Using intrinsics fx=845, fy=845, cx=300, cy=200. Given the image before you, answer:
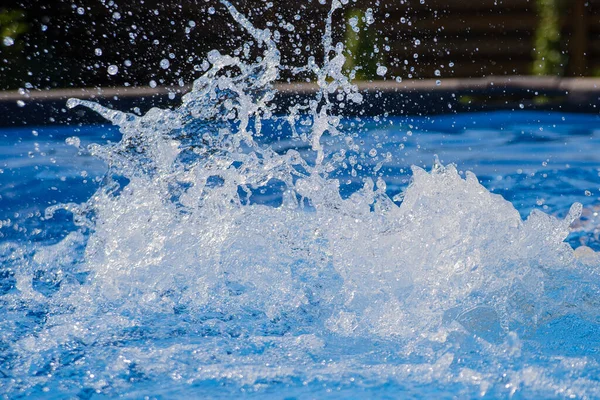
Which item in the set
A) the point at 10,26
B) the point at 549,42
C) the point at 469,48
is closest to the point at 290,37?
the point at 469,48

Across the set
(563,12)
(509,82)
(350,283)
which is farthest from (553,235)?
(563,12)

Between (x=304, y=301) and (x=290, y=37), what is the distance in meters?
6.04

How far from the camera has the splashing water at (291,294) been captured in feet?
5.55

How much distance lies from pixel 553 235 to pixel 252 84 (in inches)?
53.1

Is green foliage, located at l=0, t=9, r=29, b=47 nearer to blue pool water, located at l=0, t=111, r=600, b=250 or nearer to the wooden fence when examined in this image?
blue pool water, located at l=0, t=111, r=600, b=250

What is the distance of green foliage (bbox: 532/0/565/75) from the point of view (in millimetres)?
6773

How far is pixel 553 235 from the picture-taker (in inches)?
90.7

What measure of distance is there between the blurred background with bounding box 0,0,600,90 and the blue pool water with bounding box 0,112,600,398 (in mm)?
4143

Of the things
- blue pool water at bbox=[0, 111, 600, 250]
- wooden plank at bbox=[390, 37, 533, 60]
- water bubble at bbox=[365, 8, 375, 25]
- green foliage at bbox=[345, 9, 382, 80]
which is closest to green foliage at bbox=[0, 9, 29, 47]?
blue pool water at bbox=[0, 111, 600, 250]

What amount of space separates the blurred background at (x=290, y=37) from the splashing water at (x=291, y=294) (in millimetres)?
4443

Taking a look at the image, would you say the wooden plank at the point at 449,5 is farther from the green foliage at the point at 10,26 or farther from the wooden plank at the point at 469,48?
the green foliage at the point at 10,26

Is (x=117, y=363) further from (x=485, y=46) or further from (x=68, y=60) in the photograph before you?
(x=485, y=46)

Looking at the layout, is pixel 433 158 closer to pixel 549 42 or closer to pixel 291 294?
pixel 291 294

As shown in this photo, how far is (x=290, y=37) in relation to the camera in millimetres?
7879
